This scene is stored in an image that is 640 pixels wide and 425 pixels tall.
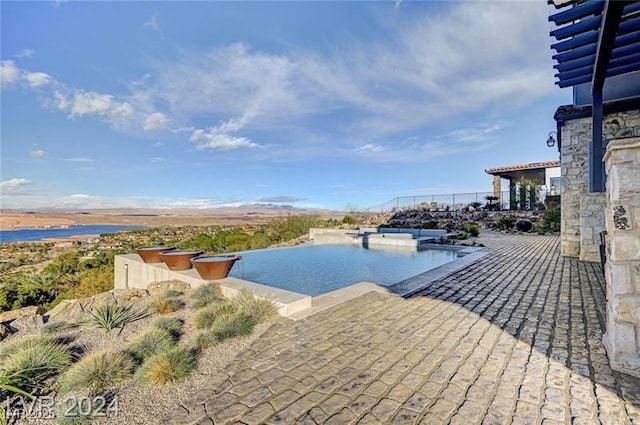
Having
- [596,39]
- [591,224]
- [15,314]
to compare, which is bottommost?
[15,314]

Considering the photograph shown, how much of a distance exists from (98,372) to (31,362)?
67 centimetres

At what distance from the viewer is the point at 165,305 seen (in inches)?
172

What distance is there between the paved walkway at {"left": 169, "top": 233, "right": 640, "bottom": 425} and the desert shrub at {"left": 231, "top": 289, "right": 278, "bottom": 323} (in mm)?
224

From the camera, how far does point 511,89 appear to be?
1265cm

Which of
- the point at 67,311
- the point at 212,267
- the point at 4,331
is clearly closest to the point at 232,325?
the point at 212,267

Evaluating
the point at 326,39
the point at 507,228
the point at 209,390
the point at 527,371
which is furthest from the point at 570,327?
the point at 507,228

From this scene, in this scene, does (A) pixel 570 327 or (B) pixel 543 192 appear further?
(B) pixel 543 192

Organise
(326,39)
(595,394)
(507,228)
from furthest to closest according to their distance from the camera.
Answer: (507,228)
(326,39)
(595,394)

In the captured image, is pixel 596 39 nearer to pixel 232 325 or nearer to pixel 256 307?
pixel 256 307

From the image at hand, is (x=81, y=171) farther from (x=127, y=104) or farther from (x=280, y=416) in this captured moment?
(x=280, y=416)

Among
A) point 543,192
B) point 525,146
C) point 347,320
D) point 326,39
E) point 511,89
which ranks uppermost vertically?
point 326,39

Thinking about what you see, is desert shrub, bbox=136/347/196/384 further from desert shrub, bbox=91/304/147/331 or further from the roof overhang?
the roof overhang

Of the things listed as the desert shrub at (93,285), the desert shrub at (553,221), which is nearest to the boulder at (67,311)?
the desert shrub at (93,285)

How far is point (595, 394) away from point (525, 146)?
63.7 ft
